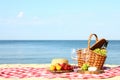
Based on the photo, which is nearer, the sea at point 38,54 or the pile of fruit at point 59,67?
the pile of fruit at point 59,67

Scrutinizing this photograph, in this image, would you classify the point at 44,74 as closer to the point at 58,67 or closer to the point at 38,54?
the point at 58,67

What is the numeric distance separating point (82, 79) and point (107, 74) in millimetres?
1025

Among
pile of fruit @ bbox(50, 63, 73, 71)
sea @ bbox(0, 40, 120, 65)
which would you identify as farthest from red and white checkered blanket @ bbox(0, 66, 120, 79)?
sea @ bbox(0, 40, 120, 65)

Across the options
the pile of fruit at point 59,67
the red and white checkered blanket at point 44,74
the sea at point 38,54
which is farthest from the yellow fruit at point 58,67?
the sea at point 38,54

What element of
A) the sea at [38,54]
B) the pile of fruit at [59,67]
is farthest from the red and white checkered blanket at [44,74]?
the sea at [38,54]

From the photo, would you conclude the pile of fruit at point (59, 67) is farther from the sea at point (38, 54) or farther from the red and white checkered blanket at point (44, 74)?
the sea at point (38, 54)

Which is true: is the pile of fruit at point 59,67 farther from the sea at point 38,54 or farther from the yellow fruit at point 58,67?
the sea at point 38,54

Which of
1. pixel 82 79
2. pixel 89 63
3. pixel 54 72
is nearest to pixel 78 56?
pixel 89 63

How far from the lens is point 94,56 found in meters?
11.3

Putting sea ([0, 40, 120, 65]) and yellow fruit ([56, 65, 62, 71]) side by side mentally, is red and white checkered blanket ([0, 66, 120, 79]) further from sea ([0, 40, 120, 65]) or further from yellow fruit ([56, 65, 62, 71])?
sea ([0, 40, 120, 65])

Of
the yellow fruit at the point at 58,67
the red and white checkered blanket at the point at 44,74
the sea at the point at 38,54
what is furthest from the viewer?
the sea at the point at 38,54

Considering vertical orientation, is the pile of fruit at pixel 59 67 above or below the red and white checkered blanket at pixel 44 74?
above

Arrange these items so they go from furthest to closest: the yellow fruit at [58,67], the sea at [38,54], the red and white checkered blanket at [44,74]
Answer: the sea at [38,54], the yellow fruit at [58,67], the red and white checkered blanket at [44,74]

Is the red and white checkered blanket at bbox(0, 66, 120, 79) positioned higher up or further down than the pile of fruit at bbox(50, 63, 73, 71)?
further down
